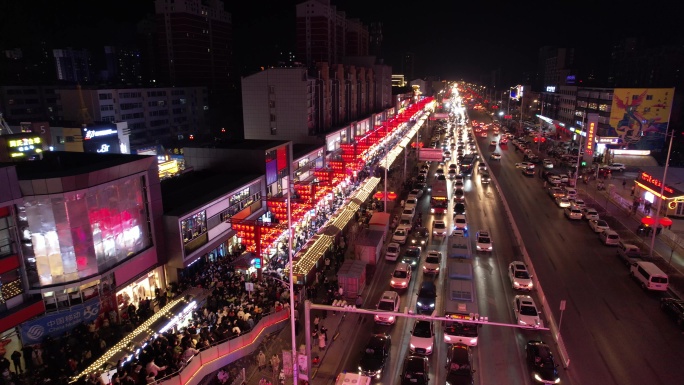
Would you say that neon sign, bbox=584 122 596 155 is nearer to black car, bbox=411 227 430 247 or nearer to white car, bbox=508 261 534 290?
black car, bbox=411 227 430 247

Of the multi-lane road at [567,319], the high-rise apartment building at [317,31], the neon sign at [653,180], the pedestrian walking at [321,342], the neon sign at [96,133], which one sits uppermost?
the high-rise apartment building at [317,31]

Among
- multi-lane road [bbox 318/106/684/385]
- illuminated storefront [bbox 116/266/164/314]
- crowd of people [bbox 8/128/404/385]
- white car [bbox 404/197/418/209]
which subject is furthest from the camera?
white car [bbox 404/197/418/209]

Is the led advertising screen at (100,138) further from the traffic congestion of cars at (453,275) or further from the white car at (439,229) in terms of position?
the white car at (439,229)

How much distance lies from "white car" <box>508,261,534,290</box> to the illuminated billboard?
172 feet

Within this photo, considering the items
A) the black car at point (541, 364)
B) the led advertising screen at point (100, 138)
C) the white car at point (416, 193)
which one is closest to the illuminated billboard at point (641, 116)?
the white car at point (416, 193)

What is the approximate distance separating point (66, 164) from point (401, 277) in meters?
19.6

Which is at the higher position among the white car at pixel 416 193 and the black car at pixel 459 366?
the white car at pixel 416 193

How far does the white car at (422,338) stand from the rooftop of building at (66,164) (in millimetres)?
15935

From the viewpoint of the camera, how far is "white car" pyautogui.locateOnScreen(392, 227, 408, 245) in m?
34.8

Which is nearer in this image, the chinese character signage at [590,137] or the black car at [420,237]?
the black car at [420,237]

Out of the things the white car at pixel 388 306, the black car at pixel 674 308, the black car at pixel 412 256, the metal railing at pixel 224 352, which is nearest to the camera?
the metal railing at pixel 224 352

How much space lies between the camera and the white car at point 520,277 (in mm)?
26625

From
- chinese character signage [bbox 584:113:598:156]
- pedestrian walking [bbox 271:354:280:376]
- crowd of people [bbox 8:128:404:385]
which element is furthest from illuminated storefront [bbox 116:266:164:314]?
chinese character signage [bbox 584:113:598:156]

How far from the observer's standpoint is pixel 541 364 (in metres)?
18.6
